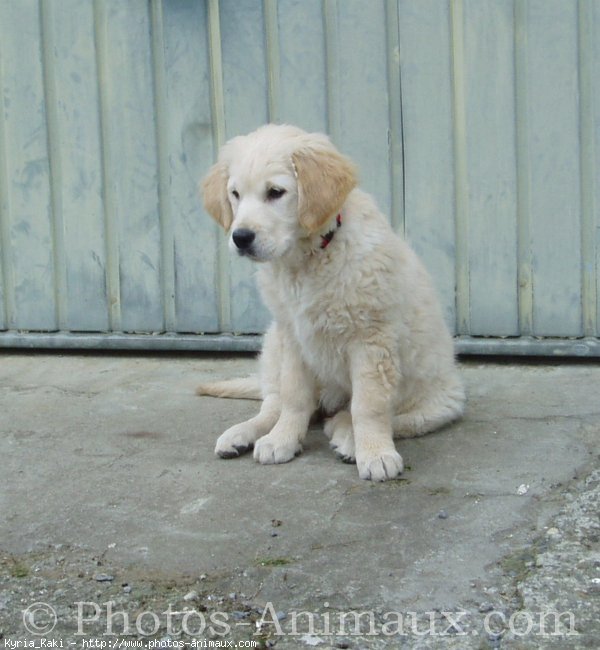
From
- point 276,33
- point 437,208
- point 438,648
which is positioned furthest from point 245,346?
point 438,648

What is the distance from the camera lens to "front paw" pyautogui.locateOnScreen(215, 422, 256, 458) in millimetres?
3637

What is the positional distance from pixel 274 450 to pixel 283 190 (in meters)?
0.88

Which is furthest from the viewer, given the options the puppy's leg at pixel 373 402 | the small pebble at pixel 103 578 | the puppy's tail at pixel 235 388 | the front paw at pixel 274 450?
the puppy's tail at pixel 235 388

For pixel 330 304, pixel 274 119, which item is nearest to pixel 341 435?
pixel 330 304

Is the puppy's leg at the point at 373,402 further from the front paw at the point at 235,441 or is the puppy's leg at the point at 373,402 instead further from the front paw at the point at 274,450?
the front paw at the point at 235,441

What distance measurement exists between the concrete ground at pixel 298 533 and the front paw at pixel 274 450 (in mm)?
42

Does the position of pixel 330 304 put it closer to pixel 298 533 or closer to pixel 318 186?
pixel 318 186

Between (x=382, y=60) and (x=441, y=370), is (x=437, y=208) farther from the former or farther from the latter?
(x=441, y=370)

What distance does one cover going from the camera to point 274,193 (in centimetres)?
342

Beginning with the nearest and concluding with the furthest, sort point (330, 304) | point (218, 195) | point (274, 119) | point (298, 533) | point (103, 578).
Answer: point (103, 578) → point (298, 533) → point (330, 304) → point (218, 195) → point (274, 119)

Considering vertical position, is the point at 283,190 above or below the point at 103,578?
above

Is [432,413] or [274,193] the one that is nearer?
[274,193]

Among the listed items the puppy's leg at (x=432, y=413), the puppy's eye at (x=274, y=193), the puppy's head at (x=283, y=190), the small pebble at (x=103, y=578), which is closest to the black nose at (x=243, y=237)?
the puppy's head at (x=283, y=190)

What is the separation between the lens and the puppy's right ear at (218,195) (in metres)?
3.61
